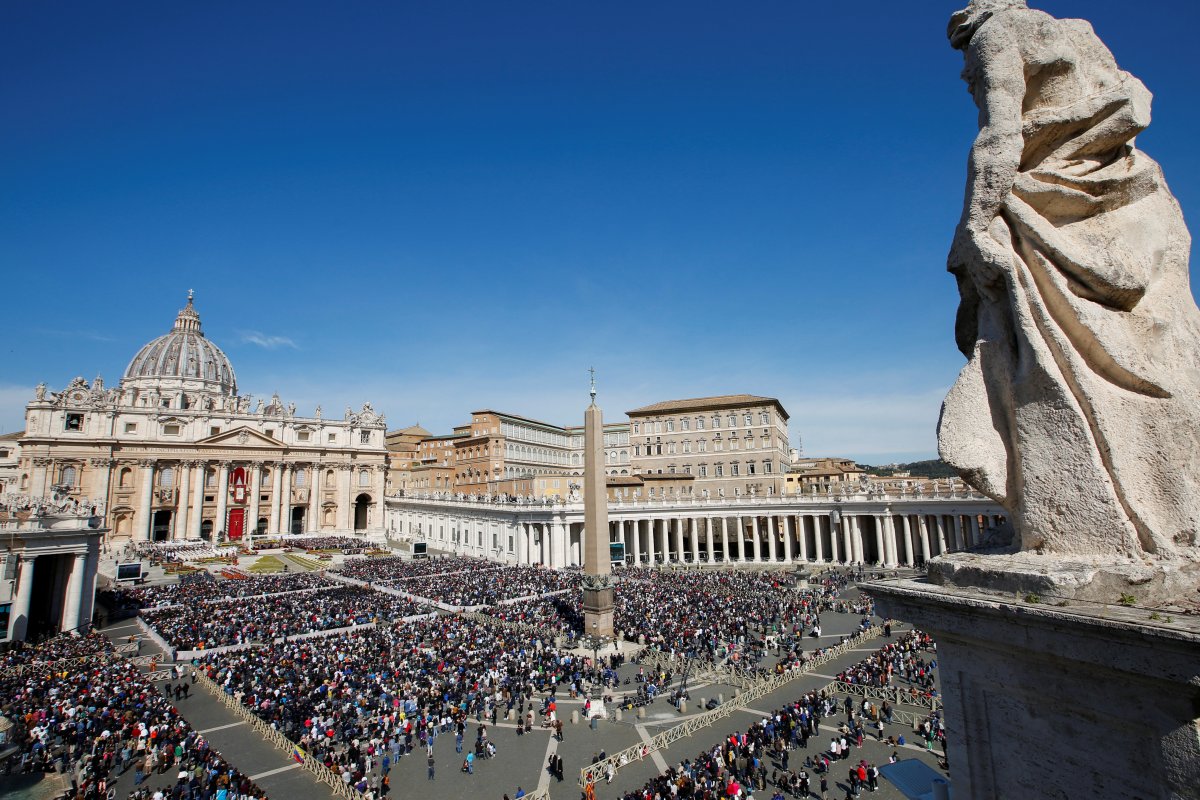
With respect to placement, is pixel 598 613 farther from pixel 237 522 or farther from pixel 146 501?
pixel 146 501

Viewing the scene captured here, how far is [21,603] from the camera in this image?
2342 cm

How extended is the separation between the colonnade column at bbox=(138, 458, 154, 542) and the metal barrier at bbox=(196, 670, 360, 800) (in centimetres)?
5139

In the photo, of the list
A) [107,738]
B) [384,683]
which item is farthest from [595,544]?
[107,738]

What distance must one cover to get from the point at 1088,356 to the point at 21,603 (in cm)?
3281

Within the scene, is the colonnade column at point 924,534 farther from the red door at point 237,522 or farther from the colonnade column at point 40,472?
the colonnade column at point 40,472

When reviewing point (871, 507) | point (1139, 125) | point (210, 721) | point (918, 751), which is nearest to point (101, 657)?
point (210, 721)

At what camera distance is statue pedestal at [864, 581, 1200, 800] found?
285cm

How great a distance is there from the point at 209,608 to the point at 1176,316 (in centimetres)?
3547

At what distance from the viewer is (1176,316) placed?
3.99 metres

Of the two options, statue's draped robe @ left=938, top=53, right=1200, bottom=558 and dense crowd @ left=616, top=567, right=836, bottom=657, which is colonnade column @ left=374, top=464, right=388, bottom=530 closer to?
dense crowd @ left=616, top=567, right=836, bottom=657

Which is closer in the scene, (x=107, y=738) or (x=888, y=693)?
(x=107, y=738)

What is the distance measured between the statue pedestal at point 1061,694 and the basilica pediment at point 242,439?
75396 millimetres

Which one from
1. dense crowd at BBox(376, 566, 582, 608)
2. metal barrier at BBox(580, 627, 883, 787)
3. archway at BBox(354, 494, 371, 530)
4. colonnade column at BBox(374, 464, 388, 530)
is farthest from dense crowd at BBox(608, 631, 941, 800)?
archway at BBox(354, 494, 371, 530)

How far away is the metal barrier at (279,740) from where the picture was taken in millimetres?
12953
